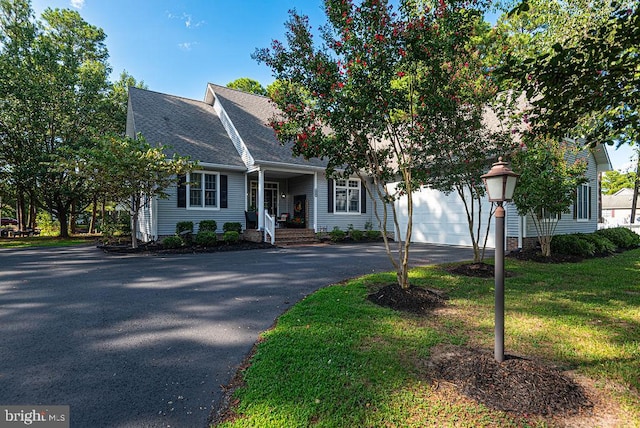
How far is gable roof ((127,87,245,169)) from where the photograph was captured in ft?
42.9

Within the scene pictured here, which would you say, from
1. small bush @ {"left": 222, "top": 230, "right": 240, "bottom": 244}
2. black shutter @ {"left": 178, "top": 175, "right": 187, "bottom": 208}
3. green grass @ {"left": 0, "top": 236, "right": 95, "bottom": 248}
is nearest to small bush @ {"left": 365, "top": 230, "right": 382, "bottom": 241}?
small bush @ {"left": 222, "top": 230, "right": 240, "bottom": 244}

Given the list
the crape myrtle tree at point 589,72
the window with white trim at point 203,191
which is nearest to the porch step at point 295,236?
the window with white trim at point 203,191

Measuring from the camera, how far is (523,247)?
10.9 metres

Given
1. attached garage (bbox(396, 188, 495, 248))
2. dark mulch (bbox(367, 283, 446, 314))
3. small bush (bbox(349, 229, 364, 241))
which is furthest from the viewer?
small bush (bbox(349, 229, 364, 241))

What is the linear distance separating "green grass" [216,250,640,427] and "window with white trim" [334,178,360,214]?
10.0m

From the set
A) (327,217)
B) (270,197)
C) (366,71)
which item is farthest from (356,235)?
(366,71)

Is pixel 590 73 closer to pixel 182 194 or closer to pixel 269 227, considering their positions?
pixel 269 227

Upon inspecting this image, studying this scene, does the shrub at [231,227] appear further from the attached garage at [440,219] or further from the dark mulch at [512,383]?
the dark mulch at [512,383]

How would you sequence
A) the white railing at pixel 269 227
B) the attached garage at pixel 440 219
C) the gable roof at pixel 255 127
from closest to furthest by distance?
the attached garage at pixel 440 219 < the white railing at pixel 269 227 < the gable roof at pixel 255 127

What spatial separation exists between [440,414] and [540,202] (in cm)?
815

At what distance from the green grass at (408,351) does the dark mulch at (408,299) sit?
207 mm

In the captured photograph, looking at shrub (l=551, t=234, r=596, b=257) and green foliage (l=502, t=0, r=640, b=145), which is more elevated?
green foliage (l=502, t=0, r=640, b=145)

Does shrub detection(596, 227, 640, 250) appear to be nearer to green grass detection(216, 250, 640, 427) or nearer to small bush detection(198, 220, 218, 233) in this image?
green grass detection(216, 250, 640, 427)

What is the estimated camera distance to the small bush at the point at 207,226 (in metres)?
12.6
